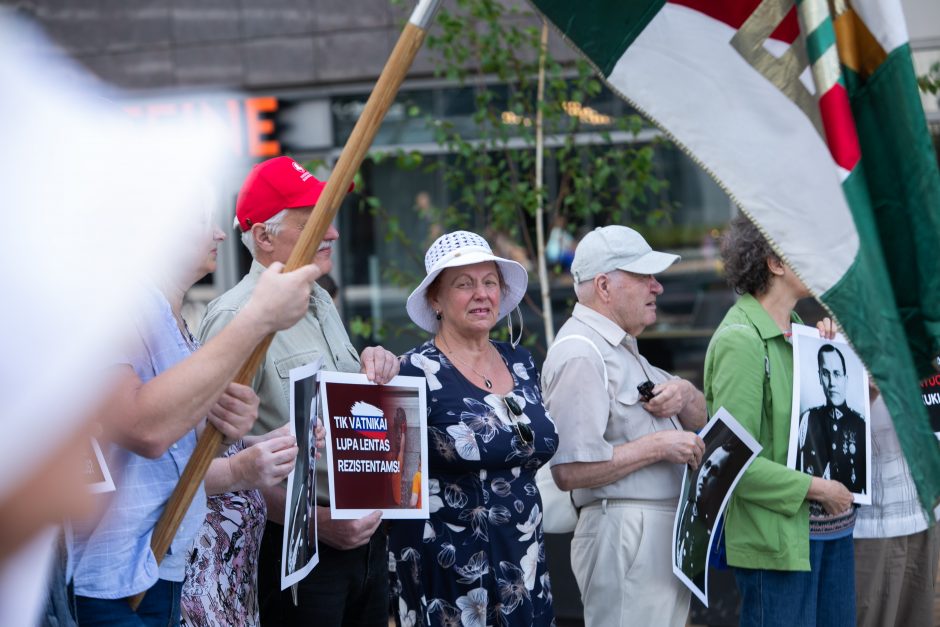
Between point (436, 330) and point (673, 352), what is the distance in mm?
6479

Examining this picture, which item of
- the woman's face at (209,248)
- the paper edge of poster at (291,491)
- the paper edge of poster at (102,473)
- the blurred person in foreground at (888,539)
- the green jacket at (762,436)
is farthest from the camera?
the blurred person in foreground at (888,539)

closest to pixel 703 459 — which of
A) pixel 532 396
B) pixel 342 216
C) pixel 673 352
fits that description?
pixel 532 396

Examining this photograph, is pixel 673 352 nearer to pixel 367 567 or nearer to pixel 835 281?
pixel 367 567

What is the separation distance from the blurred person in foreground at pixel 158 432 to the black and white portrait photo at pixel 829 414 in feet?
7.25

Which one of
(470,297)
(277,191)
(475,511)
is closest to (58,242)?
(277,191)

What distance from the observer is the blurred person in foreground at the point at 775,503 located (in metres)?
3.82

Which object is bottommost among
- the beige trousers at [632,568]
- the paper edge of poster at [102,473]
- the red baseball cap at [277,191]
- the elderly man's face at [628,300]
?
the beige trousers at [632,568]

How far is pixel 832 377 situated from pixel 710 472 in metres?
0.64

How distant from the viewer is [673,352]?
1008 centimetres

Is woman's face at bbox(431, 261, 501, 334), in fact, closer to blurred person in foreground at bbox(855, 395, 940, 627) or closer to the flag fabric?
the flag fabric

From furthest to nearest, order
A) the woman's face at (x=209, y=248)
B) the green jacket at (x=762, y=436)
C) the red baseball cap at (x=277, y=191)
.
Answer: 1. the green jacket at (x=762, y=436)
2. the red baseball cap at (x=277, y=191)
3. the woman's face at (x=209, y=248)

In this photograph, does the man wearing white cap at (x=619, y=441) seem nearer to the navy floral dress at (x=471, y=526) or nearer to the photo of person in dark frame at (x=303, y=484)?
the navy floral dress at (x=471, y=526)

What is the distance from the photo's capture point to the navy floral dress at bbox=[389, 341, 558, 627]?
3.46 meters

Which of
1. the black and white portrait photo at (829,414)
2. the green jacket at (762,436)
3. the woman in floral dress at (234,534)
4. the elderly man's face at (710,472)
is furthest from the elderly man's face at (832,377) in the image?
the woman in floral dress at (234,534)
